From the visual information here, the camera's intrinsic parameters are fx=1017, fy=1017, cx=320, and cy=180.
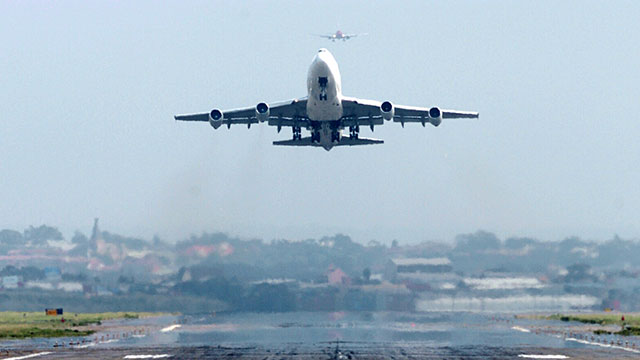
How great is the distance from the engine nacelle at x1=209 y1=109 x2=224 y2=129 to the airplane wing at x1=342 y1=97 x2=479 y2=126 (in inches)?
403

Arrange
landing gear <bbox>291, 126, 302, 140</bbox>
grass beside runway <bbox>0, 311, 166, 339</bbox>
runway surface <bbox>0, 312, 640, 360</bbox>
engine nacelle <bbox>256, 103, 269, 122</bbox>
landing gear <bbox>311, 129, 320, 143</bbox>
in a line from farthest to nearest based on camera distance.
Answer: grass beside runway <bbox>0, 311, 166, 339</bbox> < landing gear <bbox>291, 126, 302, 140</bbox> < landing gear <bbox>311, 129, 320, 143</bbox> < engine nacelle <bbox>256, 103, 269, 122</bbox> < runway surface <bbox>0, 312, 640, 360</bbox>

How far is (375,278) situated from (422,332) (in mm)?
23863

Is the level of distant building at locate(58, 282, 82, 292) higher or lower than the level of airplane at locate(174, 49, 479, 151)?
lower

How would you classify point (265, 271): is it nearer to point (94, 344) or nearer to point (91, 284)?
point (91, 284)

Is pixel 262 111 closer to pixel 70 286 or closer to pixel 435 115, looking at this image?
pixel 435 115

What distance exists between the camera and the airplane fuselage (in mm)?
79188

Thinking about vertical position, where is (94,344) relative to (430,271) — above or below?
below

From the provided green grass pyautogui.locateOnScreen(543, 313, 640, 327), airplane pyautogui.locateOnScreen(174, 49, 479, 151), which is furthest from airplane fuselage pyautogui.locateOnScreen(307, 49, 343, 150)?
green grass pyautogui.locateOnScreen(543, 313, 640, 327)

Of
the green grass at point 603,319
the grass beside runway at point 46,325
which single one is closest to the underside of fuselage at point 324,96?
the grass beside runway at point 46,325

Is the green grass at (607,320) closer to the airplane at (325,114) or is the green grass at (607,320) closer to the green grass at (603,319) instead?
the green grass at (603,319)

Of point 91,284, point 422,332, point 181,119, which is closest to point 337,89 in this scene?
point 181,119

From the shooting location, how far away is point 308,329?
97062 millimetres

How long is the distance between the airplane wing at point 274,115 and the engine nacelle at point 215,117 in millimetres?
361

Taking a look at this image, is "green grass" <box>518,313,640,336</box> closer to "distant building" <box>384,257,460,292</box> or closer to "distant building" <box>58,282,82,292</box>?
"distant building" <box>384,257,460,292</box>
